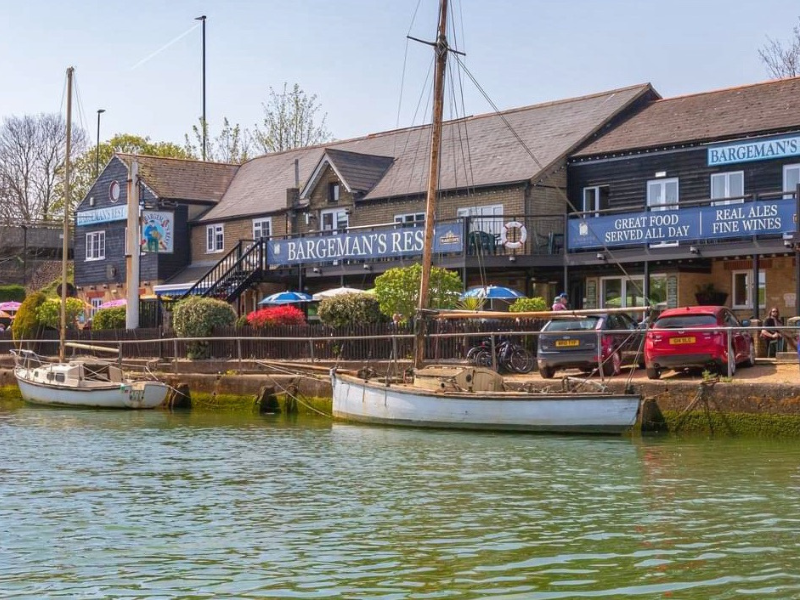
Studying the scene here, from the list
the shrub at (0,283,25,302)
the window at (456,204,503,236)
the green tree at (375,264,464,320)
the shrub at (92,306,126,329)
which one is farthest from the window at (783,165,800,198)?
the shrub at (0,283,25,302)

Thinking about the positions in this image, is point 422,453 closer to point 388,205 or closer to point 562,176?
point 562,176

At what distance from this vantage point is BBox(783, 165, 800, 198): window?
34.7 m

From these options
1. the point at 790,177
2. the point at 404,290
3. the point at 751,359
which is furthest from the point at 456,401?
the point at 790,177

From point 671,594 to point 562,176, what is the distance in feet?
100

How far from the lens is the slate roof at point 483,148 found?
4134 centimetres

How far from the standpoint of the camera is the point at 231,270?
150ft

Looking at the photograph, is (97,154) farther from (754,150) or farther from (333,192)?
(754,150)

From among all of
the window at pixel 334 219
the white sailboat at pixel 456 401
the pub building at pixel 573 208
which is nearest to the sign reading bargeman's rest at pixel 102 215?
the pub building at pixel 573 208

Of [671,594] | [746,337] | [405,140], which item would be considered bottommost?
[671,594]

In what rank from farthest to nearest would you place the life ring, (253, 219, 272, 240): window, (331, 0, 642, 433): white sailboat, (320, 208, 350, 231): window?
1. (253, 219, 272, 240): window
2. (320, 208, 350, 231): window
3. the life ring
4. (331, 0, 642, 433): white sailboat

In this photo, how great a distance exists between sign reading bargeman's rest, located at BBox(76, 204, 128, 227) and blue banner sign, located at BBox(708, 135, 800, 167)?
99.2 ft

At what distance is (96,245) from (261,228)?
12295 millimetres

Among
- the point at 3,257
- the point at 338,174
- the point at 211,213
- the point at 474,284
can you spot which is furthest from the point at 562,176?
the point at 3,257

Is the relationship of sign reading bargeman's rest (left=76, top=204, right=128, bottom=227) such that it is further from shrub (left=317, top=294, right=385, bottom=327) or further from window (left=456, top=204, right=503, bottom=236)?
shrub (left=317, top=294, right=385, bottom=327)
